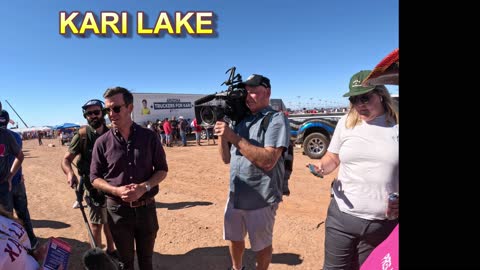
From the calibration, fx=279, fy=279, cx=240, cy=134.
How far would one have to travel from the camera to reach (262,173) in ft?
7.55

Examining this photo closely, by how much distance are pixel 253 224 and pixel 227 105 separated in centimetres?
103

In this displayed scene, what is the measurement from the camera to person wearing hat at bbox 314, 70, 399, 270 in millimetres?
1722

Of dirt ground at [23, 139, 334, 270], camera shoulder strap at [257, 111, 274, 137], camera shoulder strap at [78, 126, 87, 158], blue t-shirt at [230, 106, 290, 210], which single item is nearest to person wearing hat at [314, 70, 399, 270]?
blue t-shirt at [230, 106, 290, 210]

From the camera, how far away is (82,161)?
3.11 m

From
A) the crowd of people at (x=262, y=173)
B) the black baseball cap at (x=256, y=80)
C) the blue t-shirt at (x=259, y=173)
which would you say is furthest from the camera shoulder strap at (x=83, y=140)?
the black baseball cap at (x=256, y=80)

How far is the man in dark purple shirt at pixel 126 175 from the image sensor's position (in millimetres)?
2352

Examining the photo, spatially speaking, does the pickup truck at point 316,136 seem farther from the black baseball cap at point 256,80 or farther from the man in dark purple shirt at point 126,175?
the man in dark purple shirt at point 126,175

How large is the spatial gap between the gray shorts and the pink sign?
1.04 m

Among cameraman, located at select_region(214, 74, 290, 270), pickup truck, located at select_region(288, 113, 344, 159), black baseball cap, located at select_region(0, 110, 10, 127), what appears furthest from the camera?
pickup truck, located at select_region(288, 113, 344, 159)

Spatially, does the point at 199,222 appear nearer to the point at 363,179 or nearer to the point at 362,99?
the point at 363,179

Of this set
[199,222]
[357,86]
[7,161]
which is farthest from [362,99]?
[7,161]

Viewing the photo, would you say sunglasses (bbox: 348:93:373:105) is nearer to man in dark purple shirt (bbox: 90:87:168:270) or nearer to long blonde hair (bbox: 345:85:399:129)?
long blonde hair (bbox: 345:85:399:129)
